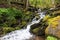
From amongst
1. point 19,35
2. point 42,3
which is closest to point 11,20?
point 19,35

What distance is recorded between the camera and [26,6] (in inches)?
1105

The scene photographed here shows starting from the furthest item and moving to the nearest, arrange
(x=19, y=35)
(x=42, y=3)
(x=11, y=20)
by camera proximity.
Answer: (x=42, y=3)
(x=11, y=20)
(x=19, y=35)

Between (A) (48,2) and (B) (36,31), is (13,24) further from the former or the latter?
(A) (48,2)

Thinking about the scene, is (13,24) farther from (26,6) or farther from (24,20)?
(26,6)

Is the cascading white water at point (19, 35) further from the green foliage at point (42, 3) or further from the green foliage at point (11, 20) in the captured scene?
the green foliage at point (42, 3)

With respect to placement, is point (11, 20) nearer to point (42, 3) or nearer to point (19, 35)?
point (19, 35)

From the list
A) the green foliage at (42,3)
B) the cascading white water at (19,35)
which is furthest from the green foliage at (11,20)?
the green foliage at (42,3)

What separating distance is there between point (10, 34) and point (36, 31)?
266 cm

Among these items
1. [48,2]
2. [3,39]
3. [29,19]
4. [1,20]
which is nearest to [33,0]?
[48,2]

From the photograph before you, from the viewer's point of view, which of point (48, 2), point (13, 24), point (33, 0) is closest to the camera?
point (13, 24)

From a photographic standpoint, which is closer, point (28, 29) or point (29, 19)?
point (28, 29)

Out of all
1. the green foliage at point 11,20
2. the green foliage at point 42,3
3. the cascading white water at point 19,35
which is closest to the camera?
the cascading white water at point 19,35

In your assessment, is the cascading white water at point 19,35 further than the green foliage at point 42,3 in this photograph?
No

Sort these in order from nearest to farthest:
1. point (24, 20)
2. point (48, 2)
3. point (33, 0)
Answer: point (24, 20) → point (33, 0) → point (48, 2)
